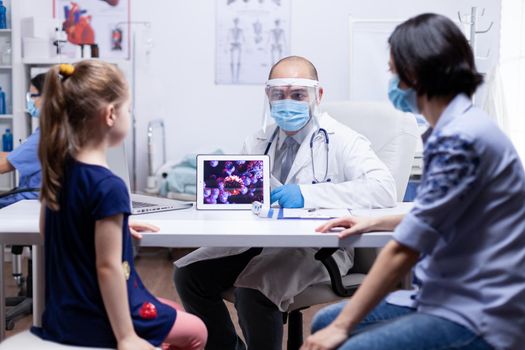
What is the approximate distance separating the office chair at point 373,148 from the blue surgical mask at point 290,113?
24cm

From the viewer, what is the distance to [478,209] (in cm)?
124

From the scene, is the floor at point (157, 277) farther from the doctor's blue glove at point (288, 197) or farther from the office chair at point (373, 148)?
the doctor's blue glove at point (288, 197)

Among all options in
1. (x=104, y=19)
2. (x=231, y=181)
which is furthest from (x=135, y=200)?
(x=104, y=19)

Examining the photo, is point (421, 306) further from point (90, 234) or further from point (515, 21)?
point (515, 21)

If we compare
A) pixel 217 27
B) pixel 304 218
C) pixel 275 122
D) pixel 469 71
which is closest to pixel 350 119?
pixel 275 122

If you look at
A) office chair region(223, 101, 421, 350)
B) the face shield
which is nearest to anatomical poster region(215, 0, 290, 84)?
office chair region(223, 101, 421, 350)

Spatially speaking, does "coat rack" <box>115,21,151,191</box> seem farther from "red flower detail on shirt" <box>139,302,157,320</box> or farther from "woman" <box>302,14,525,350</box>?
"woman" <box>302,14,525,350</box>

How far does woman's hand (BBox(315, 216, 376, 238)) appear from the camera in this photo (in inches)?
62.8

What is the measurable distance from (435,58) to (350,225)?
0.51m

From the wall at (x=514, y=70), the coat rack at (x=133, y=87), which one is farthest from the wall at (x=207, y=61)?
the wall at (x=514, y=70)

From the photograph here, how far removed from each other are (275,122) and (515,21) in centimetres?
218

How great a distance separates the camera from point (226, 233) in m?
1.58

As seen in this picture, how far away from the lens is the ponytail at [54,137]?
1.35 meters

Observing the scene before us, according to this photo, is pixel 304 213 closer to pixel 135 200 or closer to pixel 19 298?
pixel 135 200
